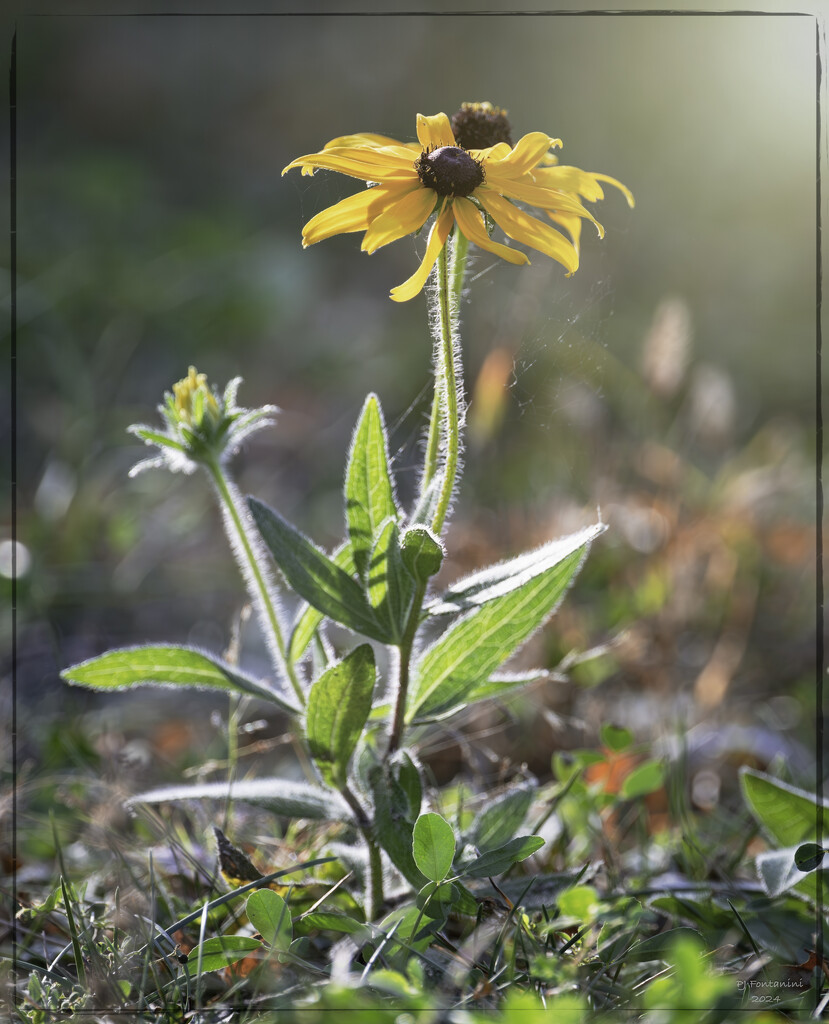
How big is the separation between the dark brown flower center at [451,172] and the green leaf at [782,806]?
870mm

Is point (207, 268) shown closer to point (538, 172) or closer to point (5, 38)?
point (5, 38)

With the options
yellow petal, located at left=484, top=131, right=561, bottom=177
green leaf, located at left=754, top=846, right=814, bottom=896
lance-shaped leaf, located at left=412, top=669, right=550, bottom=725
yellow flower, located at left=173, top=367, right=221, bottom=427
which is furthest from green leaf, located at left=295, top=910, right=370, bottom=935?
yellow petal, located at left=484, top=131, right=561, bottom=177

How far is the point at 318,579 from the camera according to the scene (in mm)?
1160

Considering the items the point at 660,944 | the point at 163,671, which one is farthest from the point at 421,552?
the point at 660,944

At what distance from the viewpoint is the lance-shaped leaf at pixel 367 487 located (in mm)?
1198

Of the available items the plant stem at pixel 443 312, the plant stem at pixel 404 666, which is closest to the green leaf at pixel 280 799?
the plant stem at pixel 404 666

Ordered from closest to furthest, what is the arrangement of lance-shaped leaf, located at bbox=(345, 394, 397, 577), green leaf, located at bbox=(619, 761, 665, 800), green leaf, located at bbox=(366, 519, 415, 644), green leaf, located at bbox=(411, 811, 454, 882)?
green leaf, located at bbox=(411, 811, 454, 882), green leaf, located at bbox=(366, 519, 415, 644), lance-shaped leaf, located at bbox=(345, 394, 397, 577), green leaf, located at bbox=(619, 761, 665, 800)

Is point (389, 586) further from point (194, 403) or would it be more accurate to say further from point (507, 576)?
point (194, 403)

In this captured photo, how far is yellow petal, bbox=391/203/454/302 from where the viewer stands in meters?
1.02

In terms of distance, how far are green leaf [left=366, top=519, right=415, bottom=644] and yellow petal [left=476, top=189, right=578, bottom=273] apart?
377 mm

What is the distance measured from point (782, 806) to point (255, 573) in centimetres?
82

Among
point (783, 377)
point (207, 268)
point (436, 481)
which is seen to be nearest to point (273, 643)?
point (436, 481)

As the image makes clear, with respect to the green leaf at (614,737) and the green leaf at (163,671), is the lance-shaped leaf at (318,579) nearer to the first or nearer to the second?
the green leaf at (163,671)

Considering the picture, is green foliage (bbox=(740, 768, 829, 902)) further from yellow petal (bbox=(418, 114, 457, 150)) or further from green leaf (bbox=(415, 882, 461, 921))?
yellow petal (bbox=(418, 114, 457, 150))
